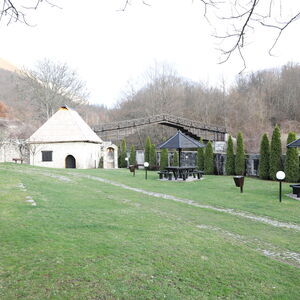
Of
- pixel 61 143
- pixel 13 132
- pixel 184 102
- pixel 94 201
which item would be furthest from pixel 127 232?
pixel 184 102

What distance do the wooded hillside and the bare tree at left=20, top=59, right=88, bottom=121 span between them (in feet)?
10.3

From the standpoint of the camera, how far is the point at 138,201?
9.83 meters

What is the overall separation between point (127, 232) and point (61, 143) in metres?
22.6

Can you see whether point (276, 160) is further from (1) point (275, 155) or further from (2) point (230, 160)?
(2) point (230, 160)

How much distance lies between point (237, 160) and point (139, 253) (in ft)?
57.7

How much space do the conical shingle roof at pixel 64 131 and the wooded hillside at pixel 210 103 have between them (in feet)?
37.6

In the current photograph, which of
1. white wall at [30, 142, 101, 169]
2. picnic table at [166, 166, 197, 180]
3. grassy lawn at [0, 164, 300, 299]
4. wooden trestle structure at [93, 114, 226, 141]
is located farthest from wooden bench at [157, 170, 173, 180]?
wooden trestle structure at [93, 114, 226, 141]

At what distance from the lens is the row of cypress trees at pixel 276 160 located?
16.9m

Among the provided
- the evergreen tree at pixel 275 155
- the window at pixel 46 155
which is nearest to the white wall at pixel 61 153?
the window at pixel 46 155

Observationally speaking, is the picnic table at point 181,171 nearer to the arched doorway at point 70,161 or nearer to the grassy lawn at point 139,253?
the grassy lawn at point 139,253

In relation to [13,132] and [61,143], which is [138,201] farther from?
[13,132]

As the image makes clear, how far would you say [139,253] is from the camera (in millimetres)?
4500

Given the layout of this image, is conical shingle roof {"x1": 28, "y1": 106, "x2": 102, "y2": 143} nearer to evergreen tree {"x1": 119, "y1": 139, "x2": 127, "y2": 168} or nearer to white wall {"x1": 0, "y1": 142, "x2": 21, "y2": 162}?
white wall {"x1": 0, "y1": 142, "x2": 21, "y2": 162}

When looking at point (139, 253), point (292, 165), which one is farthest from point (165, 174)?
point (139, 253)
